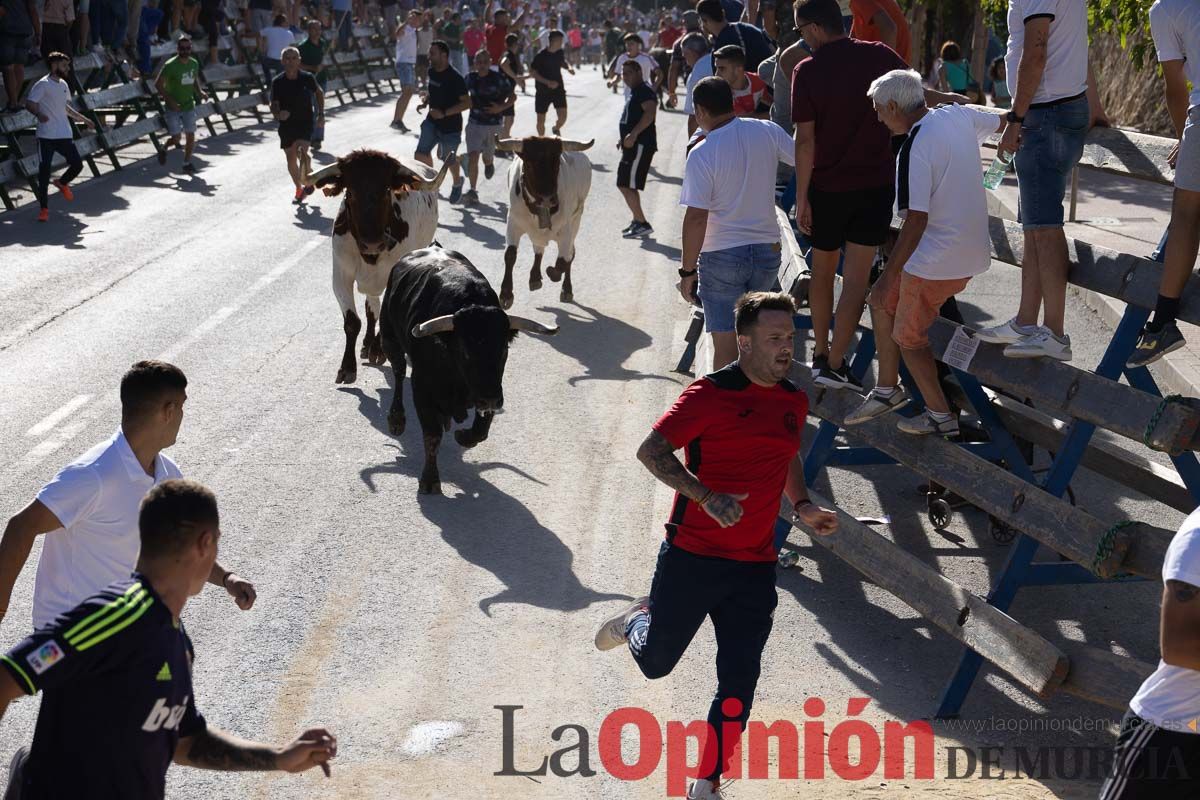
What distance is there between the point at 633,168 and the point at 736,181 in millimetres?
9401

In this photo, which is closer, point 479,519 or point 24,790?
point 24,790

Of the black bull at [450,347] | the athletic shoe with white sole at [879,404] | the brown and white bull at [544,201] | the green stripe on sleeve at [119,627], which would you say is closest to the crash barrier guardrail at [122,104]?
the brown and white bull at [544,201]

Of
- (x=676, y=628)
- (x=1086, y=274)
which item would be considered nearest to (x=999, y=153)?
(x=1086, y=274)

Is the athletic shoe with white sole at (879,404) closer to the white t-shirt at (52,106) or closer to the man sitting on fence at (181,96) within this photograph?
the white t-shirt at (52,106)

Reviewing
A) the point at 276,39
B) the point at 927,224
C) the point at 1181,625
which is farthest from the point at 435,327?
the point at 276,39

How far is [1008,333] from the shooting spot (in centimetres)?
674

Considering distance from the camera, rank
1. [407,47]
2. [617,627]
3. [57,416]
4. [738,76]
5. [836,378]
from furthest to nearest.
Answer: [407,47] < [738,76] < [57,416] < [836,378] < [617,627]

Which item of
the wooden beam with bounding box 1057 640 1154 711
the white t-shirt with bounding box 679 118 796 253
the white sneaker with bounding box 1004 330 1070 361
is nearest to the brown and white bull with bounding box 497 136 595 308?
the white t-shirt with bounding box 679 118 796 253

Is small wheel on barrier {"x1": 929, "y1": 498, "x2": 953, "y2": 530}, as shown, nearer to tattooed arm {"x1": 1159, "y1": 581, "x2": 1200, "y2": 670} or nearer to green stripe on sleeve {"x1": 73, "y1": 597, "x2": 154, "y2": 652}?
tattooed arm {"x1": 1159, "y1": 581, "x2": 1200, "y2": 670}

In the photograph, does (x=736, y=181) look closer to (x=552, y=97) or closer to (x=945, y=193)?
(x=945, y=193)

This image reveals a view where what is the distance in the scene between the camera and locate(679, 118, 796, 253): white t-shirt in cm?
794

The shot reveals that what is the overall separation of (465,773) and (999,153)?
3976 mm

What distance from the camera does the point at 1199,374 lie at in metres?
10.7

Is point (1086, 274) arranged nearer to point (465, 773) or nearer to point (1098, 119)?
point (1098, 119)
